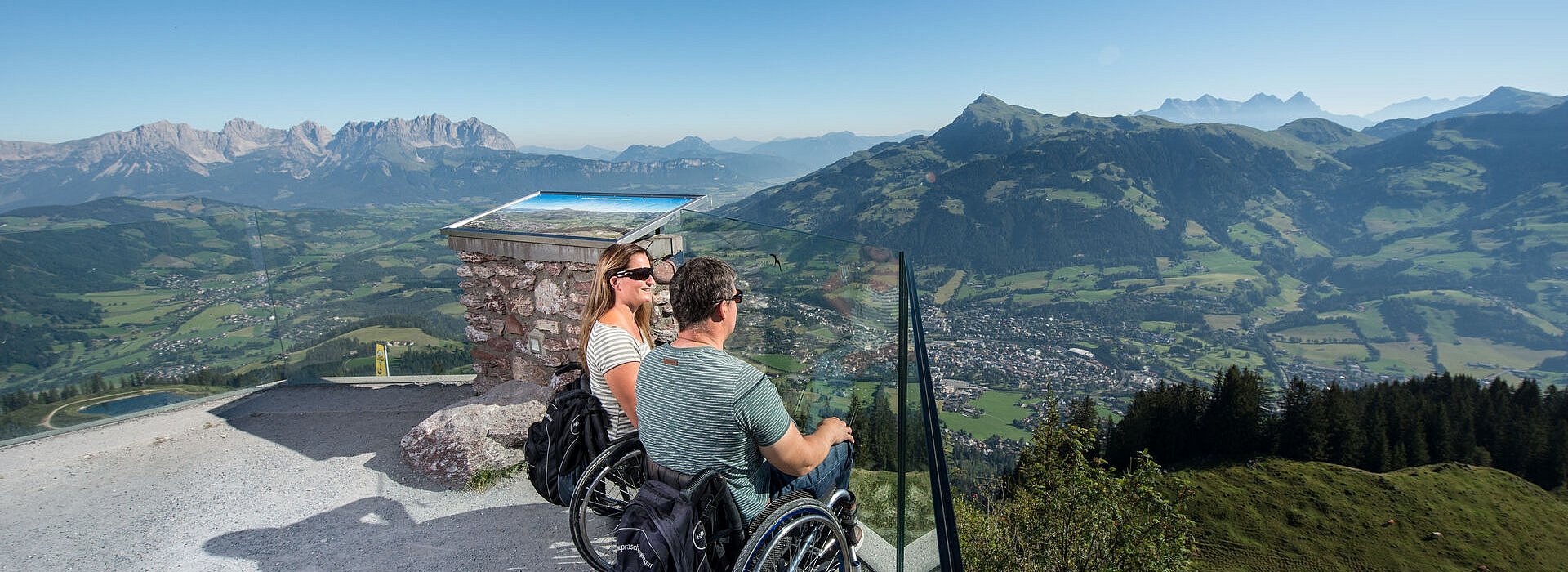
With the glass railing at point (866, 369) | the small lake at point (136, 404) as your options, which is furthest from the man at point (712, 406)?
the small lake at point (136, 404)

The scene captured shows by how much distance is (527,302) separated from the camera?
6223 mm

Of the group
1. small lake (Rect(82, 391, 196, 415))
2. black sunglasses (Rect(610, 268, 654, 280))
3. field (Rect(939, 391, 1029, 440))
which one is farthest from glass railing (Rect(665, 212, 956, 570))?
field (Rect(939, 391, 1029, 440))

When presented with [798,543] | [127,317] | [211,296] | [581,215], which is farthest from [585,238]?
[127,317]

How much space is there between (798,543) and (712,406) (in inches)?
26.6

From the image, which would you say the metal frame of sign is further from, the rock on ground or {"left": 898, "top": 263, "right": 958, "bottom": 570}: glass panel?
{"left": 898, "top": 263, "right": 958, "bottom": 570}: glass panel

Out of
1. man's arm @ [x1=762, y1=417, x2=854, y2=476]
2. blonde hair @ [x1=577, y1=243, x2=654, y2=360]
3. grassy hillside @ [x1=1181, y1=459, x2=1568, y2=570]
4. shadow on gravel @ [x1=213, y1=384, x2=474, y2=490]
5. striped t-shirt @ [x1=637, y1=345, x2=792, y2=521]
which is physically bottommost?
grassy hillside @ [x1=1181, y1=459, x2=1568, y2=570]

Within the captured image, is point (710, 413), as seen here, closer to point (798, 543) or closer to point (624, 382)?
point (798, 543)

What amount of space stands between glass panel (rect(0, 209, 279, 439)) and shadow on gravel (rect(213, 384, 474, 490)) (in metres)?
0.81

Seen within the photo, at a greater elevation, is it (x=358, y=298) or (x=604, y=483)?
(x=604, y=483)

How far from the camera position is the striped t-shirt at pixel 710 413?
2432mm

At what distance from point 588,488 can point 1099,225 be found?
700ft

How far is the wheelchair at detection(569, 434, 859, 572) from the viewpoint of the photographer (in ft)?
8.04

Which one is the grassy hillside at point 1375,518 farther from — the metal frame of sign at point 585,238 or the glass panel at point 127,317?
the glass panel at point 127,317

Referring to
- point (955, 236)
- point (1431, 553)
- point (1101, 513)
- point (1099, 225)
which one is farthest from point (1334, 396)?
point (1099, 225)
